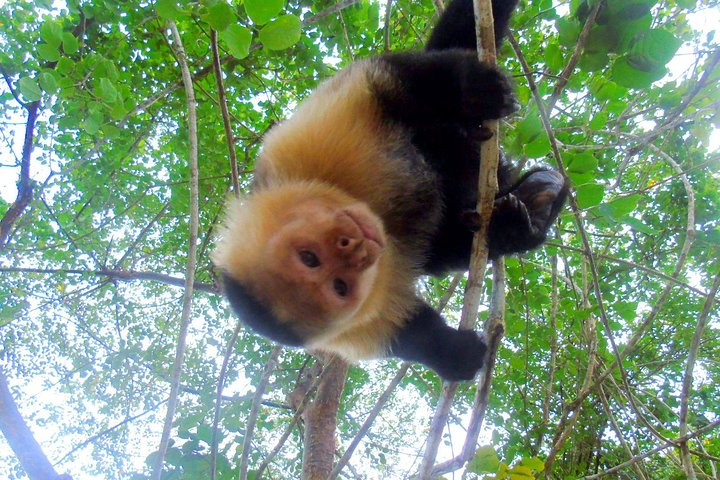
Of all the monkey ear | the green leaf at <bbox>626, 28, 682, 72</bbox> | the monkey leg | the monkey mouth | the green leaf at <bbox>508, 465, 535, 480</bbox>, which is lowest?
the green leaf at <bbox>508, 465, 535, 480</bbox>

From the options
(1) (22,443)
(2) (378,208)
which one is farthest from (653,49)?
(1) (22,443)

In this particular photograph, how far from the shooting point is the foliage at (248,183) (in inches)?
99.6

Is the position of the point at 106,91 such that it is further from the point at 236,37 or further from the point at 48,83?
the point at 236,37

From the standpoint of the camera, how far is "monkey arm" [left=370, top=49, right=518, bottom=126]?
2789 mm

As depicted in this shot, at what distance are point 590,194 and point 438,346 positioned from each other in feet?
5.00

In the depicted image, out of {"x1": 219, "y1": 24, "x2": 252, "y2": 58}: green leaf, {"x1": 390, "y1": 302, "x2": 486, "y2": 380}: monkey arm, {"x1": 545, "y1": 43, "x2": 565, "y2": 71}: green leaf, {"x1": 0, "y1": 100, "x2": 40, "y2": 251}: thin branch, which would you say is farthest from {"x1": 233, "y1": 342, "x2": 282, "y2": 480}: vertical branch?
{"x1": 0, "y1": 100, "x2": 40, "y2": 251}: thin branch

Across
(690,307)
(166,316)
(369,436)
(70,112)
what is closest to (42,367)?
(166,316)

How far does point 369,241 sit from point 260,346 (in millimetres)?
3589

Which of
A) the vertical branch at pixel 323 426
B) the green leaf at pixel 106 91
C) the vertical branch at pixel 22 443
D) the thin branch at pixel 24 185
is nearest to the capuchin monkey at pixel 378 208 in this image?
the green leaf at pixel 106 91

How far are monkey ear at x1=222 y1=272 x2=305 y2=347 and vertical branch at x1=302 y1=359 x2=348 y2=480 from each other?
61.0 inches

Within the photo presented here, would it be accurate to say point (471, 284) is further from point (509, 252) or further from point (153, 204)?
point (153, 204)

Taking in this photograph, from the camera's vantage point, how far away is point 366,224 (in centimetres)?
259

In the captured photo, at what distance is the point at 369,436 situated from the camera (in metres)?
7.10

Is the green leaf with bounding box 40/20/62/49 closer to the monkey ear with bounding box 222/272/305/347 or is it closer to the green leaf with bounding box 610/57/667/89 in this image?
the monkey ear with bounding box 222/272/305/347
